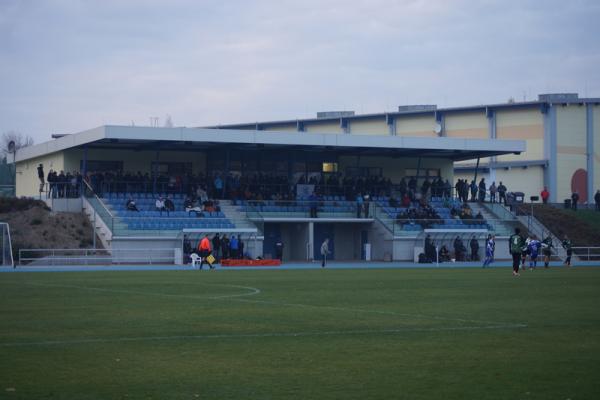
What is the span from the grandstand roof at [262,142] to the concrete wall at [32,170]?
24.7 inches

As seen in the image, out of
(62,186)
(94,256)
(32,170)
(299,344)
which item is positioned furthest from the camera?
(32,170)

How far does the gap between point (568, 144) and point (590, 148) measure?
2.07 metres

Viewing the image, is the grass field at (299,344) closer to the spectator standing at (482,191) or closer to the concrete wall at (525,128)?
the spectator standing at (482,191)

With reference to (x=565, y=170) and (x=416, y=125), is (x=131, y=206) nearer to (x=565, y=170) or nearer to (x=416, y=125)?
(x=416, y=125)

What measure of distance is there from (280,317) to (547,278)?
61.2 feet

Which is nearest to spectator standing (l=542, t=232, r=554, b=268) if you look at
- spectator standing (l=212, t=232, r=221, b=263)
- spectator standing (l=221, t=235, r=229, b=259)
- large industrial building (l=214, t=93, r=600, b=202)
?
spectator standing (l=221, t=235, r=229, b=259)

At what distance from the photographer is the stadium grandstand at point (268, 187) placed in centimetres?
5397

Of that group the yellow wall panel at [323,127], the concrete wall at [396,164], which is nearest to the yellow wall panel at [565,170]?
the concrete wall at [396,164]

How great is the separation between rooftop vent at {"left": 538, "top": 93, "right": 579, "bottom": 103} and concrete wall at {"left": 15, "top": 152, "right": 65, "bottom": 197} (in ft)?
128

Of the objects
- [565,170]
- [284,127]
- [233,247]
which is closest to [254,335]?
[233,247]

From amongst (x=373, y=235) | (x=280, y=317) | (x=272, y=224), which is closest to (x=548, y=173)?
(x=373, y=235)

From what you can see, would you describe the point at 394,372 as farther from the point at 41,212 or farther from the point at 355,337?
the point at 41,212

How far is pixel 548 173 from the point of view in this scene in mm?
76375

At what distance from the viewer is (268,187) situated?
62.0m
